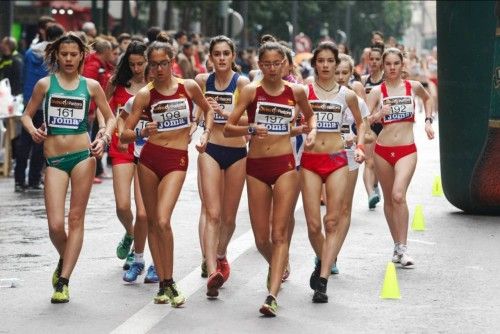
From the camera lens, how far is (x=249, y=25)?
7619cm

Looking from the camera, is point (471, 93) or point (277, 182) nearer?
point (277, 182)

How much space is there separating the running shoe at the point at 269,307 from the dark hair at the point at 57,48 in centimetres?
235

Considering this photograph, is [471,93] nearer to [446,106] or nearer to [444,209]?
[446,106]

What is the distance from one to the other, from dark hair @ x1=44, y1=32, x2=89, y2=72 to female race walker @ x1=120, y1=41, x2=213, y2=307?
67cm

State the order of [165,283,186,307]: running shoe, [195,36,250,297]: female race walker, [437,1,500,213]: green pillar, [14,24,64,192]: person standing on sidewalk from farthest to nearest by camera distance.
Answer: [14,24,64,192]: person standing on sidewalk → [437,1,500,213]: green pillar → [195,36,250,297]: female race walker → [165,283,186,307]: running shoe

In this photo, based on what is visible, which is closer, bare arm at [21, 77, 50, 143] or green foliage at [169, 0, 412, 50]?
bare arm at [21, 77, 50, 143]

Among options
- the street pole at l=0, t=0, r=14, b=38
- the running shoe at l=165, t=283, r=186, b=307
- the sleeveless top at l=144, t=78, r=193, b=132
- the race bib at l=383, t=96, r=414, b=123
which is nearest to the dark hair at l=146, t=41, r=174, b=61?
the sleeveless top at l=144, t=78, r=193, b=132

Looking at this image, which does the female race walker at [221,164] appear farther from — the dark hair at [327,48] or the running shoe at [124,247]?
the running shoe at [124,247]

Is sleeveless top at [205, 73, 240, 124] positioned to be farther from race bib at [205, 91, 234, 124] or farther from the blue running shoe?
the blue running shoe

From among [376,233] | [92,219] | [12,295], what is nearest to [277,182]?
[12,295]

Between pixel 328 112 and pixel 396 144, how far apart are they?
2.30m

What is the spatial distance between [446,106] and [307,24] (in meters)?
77.6

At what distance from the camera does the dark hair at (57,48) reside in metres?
11.3

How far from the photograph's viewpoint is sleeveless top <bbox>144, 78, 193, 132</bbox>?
35.6 feet
